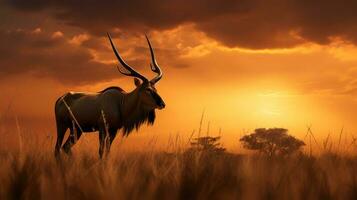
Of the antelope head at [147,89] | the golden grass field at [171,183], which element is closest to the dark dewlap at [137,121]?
the antelope head at [147,89]

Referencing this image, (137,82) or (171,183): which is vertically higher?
(137,82)

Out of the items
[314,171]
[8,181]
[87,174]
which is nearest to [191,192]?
[87,174]

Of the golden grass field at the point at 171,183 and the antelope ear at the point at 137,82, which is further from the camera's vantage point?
the antelope ear at the point at 137,82

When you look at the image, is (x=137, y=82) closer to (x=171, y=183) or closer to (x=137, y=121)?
(x=137, y=121)

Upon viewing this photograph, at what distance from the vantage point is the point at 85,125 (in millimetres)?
10906

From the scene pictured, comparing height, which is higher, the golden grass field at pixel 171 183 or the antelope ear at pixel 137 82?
the antelope ear at pixel 137 82

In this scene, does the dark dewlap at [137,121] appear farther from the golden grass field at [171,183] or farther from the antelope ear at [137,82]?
the golden grass field at [171,183]

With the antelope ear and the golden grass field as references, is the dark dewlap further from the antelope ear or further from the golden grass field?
the golden grass field

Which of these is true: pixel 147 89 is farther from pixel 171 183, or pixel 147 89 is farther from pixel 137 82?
pixel 171 183

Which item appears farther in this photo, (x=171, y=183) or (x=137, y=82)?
(x=137, y=82)

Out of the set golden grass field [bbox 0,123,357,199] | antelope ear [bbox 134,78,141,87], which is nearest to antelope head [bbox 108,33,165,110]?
antelope ear [bbox 134,78,141,87]

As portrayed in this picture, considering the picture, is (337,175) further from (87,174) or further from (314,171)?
(87,174)

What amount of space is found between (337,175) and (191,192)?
4.58ft

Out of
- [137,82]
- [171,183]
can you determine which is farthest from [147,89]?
[171,183]
